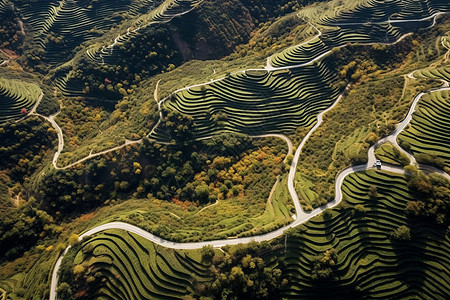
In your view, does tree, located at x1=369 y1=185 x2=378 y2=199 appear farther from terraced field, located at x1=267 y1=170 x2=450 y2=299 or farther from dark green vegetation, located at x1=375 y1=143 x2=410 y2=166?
dark green vegetation, located at x1=375 y1=143 x2=410 y2=166

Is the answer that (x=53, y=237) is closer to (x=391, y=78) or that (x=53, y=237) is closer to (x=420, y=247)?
(x=420, y=247)

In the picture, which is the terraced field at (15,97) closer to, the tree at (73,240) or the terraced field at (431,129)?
the tree at (73,240)

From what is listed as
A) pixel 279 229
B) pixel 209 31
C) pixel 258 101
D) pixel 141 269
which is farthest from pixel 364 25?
pixel 141 269

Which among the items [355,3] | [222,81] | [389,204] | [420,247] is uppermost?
[355,3]

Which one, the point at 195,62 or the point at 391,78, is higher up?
the point at 195,62

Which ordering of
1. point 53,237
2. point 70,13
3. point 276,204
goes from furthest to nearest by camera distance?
point 70,13 < point 53,237 < point 276,204

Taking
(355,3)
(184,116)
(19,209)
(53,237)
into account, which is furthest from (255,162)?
(355,3)

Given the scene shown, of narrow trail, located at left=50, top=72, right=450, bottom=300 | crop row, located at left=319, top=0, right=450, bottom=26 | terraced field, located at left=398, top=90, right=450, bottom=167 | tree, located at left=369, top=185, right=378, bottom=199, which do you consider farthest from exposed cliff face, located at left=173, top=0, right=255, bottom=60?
tree, located at left=369, top=185, right=378, bottom=199
